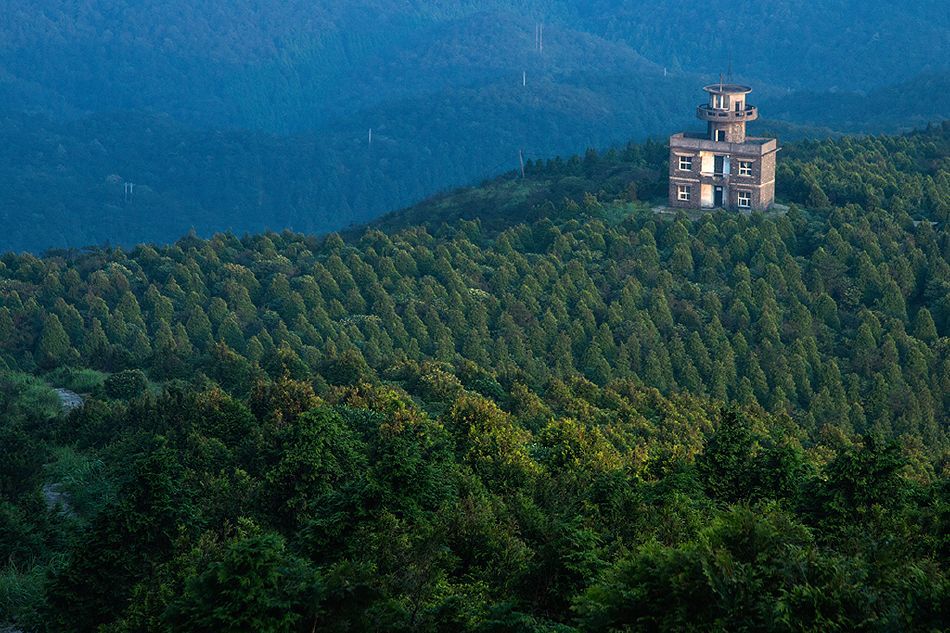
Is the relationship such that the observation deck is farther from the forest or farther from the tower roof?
the forest

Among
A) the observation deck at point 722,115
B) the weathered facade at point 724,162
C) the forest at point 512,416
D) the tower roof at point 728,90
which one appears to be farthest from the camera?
the tower roof at point 728,90

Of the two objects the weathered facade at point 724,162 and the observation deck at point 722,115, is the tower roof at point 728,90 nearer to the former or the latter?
the weathered facade at point 724,162

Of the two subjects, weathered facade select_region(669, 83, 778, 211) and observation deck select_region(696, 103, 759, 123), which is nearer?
weathered facade select_region(669, 83, 778, 211)

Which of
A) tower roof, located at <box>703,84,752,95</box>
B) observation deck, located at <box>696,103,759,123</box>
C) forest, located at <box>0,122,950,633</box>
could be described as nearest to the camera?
forest, located at <box>0,122,950,633</box>

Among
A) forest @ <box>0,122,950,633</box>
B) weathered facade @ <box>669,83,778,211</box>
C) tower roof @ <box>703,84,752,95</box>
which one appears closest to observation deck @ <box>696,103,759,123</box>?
weathered facade @ <box>669,83,778,211</box>

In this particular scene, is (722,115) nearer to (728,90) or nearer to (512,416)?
(728,90)

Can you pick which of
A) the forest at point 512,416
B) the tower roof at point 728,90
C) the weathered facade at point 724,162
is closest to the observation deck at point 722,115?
the weathered facade at point 724,162

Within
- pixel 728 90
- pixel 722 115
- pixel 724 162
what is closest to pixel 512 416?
pixel 724 162

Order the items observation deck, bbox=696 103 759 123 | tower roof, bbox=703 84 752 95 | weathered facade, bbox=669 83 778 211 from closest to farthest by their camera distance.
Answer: weathered facade, bbox=669 83 778 211 < observation deck, bbox=696 103 759 123 < tower roof, bbox=703 84 752 95
